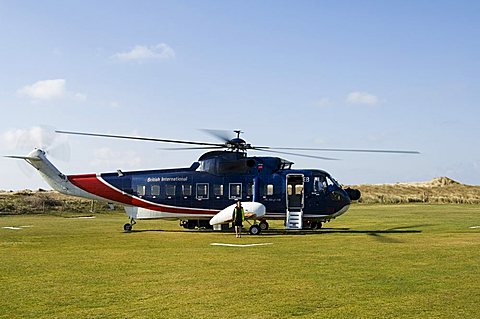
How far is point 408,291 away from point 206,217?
2175 centimetres

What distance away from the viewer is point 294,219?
31.9 m

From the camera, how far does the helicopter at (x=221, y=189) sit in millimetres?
31719

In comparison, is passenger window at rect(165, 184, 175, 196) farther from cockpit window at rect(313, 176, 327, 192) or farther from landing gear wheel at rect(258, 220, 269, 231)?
cockpit window at rect(313, 176, 327, 192)

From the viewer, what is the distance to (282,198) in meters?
31.9

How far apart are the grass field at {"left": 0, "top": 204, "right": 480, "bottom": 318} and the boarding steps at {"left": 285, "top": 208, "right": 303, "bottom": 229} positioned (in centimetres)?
876

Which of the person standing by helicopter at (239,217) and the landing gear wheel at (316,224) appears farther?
the landing gear wheel at (316,224)

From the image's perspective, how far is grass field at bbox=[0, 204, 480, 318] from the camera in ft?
34.1

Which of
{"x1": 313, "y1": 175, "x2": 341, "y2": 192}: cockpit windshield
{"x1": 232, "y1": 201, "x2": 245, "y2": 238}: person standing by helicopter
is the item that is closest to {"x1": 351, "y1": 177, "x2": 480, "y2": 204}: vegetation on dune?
{"x1": 313, "y1": 175, "x2": 341, "y2": 192}: cockpit windshield

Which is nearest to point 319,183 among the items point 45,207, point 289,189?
point 289,189

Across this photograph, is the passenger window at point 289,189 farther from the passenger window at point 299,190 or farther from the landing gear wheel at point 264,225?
the landing gear wheel at point 264,225

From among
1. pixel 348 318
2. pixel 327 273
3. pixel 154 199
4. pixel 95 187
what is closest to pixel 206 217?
pixel 154 199

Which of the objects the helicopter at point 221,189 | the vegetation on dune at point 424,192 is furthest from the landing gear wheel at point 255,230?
the vegetation on dune at point 424,192

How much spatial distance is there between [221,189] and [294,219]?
440 centimetres

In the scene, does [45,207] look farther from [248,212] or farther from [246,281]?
[246,281]
